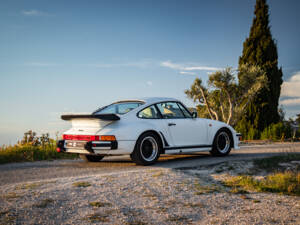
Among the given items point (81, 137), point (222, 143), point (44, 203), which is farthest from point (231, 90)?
point (44, 203)

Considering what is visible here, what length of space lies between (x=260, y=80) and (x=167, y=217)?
1986cm

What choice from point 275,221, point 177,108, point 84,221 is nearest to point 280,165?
point 177,108

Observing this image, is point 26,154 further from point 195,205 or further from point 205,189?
point 195,205

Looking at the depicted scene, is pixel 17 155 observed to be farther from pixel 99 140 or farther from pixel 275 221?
pixel 275 221

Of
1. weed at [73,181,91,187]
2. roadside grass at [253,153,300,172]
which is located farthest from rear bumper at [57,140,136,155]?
roadside grass at [253,153,300,172]

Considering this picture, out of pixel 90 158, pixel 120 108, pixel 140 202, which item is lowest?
pixel 140 202

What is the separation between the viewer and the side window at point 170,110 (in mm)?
8219

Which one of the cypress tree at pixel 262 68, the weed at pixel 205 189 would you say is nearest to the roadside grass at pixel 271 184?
the weed at pixel 205 189

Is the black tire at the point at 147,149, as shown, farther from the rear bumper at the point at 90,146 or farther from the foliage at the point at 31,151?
the foliage at the point at 31,151

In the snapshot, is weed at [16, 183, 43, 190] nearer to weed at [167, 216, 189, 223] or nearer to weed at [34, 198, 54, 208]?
weed at [34, 198, 54, 208]

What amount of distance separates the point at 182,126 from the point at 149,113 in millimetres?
1027

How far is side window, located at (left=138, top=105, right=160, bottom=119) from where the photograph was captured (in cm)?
777

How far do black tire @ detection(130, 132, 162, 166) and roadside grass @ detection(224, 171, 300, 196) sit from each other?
7.60 feet

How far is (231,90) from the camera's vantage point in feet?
75.7
